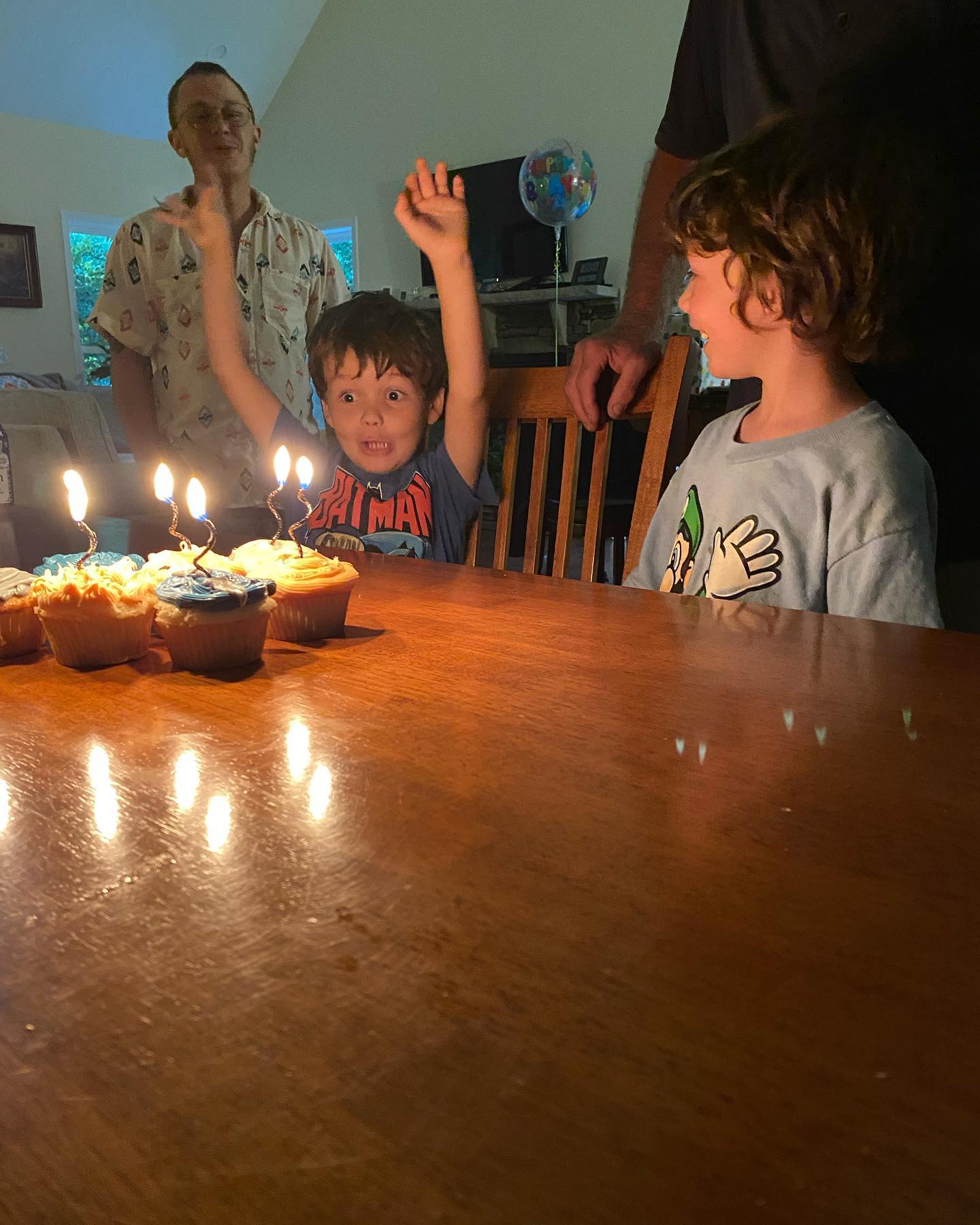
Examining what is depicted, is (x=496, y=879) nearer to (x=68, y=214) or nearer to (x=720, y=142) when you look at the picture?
(x=720, y=142)

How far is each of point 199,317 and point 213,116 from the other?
1.47 ft

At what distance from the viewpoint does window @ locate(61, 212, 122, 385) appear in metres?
8.02

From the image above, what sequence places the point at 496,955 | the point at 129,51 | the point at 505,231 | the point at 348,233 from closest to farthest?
the point at 496,955, the point at 505,231, the point at 129,51, the point at 348,233

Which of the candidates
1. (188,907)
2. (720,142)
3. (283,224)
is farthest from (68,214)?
(188,907)

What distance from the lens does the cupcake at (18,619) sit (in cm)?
79

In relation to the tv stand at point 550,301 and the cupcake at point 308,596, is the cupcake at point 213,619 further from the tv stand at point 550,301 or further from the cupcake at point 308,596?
the tv stand at point 550,301

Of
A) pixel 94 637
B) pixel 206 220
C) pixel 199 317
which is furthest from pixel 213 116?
pixel 94 637

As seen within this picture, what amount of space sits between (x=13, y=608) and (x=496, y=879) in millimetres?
544

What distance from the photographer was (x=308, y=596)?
2.69 feet

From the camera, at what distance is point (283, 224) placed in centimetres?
254

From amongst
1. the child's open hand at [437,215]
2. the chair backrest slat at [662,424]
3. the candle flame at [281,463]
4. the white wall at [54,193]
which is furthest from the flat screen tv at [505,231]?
the candle flame at [281,463]

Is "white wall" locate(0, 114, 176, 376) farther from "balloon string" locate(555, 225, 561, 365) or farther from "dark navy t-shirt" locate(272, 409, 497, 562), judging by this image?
"dark navy t-shirt" locate(272, 409, 497, 562)

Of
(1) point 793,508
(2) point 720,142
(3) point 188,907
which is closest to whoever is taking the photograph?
(3) point 188,907

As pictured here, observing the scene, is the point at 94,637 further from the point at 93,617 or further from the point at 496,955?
the point at 496,955
